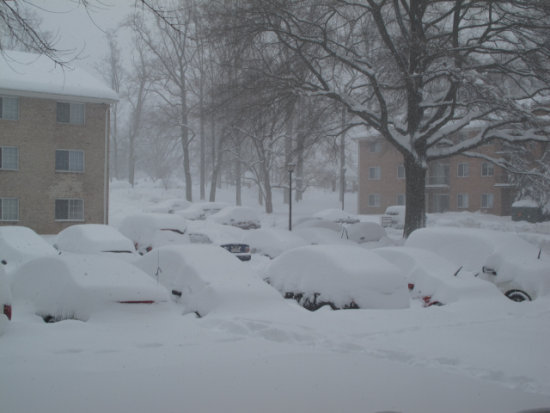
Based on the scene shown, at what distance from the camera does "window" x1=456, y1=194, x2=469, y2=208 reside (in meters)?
49.4

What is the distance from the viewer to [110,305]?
7.60m

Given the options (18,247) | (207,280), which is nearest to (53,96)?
(18,247)

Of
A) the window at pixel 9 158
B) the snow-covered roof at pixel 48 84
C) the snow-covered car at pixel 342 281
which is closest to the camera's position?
the snow-covered car at pixel 342 281

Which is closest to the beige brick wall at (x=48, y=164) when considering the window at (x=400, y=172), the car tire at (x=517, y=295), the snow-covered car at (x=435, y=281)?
A: the snow-covered car at (x=435, y=281)

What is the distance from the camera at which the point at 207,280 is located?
8.73m

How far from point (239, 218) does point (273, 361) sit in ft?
80.8

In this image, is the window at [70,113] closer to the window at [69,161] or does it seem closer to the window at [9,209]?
the window at [69,161]

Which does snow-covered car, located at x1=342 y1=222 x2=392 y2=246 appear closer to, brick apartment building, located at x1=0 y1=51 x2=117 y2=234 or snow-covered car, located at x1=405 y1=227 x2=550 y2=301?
snow-covered car, located at x1=405 y1=227 x2=550 y2=301

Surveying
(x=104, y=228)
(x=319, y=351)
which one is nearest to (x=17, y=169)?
(x=104, y=228)

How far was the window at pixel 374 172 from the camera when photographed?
5441 centimetres

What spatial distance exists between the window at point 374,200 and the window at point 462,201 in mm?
7712

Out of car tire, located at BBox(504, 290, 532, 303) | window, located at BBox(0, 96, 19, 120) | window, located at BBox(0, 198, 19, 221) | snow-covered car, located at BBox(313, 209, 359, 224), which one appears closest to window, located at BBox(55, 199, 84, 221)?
window, located at BBox(0, 198, 19, 221)

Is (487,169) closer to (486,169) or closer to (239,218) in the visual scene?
(486,169)

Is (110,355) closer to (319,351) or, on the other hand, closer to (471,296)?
(319,351)
